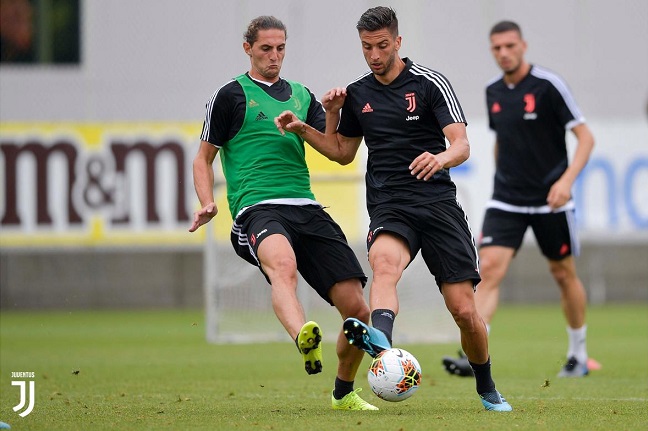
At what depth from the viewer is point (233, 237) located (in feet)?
26.7

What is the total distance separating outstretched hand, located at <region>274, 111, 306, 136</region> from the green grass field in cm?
173

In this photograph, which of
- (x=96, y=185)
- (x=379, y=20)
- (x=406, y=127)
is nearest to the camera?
(x=379, y=20)

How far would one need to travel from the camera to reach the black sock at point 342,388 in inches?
311

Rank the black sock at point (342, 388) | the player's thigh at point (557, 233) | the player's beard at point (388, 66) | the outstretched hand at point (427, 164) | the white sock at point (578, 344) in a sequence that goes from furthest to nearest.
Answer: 1. the white sock at point (578, 344)
2. the player's thigh at point (557, 233)
3. the black sock at point (342, 388)
4. the player's beard at point (388, 66)
5. the outstretched hand at point (427, 164)

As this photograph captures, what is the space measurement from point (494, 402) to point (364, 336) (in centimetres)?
132

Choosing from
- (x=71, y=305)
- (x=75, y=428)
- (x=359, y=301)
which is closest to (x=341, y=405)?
(x=359, y=301)

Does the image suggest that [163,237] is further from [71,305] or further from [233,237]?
[233,237]

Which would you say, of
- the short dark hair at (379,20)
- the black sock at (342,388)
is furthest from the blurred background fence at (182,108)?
the short dark hair at (379,20)

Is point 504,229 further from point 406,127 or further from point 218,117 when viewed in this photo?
point 218,117

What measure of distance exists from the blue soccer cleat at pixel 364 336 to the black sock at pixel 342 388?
3.97ft

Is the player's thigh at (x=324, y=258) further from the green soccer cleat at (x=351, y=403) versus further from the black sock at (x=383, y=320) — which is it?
the black sock at (x=383, y=320)

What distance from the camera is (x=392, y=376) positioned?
6.61 meters

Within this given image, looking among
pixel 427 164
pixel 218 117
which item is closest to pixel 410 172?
pixel 427 164

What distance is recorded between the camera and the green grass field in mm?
7027
